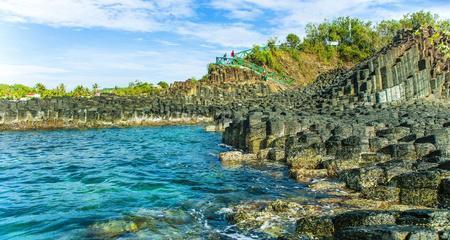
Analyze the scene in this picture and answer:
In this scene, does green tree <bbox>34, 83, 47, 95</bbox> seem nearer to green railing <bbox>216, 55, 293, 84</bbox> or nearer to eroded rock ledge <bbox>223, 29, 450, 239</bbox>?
green railing <bbox>216, 55, 293, 84</bbox>

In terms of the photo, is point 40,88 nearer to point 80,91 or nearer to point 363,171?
point 80,91

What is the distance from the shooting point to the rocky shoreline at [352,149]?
22.7 feet

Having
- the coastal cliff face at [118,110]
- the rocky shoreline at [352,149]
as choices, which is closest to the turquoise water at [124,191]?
the rocky shoreline at [352,149]

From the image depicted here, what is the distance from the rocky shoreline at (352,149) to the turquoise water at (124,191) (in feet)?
3.14

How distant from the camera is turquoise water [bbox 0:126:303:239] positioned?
8.17 meters

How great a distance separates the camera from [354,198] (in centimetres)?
939

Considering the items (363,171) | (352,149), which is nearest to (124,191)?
(363,171)

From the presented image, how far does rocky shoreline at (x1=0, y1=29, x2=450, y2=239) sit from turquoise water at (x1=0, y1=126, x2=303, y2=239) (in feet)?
3.14

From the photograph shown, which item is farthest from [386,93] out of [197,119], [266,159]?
[266,159]

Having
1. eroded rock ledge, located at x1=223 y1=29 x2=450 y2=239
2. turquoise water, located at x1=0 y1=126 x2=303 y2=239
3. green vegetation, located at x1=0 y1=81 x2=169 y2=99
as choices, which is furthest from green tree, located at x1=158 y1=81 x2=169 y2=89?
turquoise water, located at x1=0 y1=126 x2=303 y2=239

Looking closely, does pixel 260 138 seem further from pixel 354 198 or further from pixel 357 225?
pixel 357 225

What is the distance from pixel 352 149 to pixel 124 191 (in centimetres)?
696

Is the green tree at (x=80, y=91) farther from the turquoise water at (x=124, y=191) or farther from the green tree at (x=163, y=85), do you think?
the turquoise water at (x=124, y=191)

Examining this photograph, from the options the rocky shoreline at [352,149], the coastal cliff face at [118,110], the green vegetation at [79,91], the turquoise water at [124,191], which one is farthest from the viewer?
the green vegetation at [79,91]
